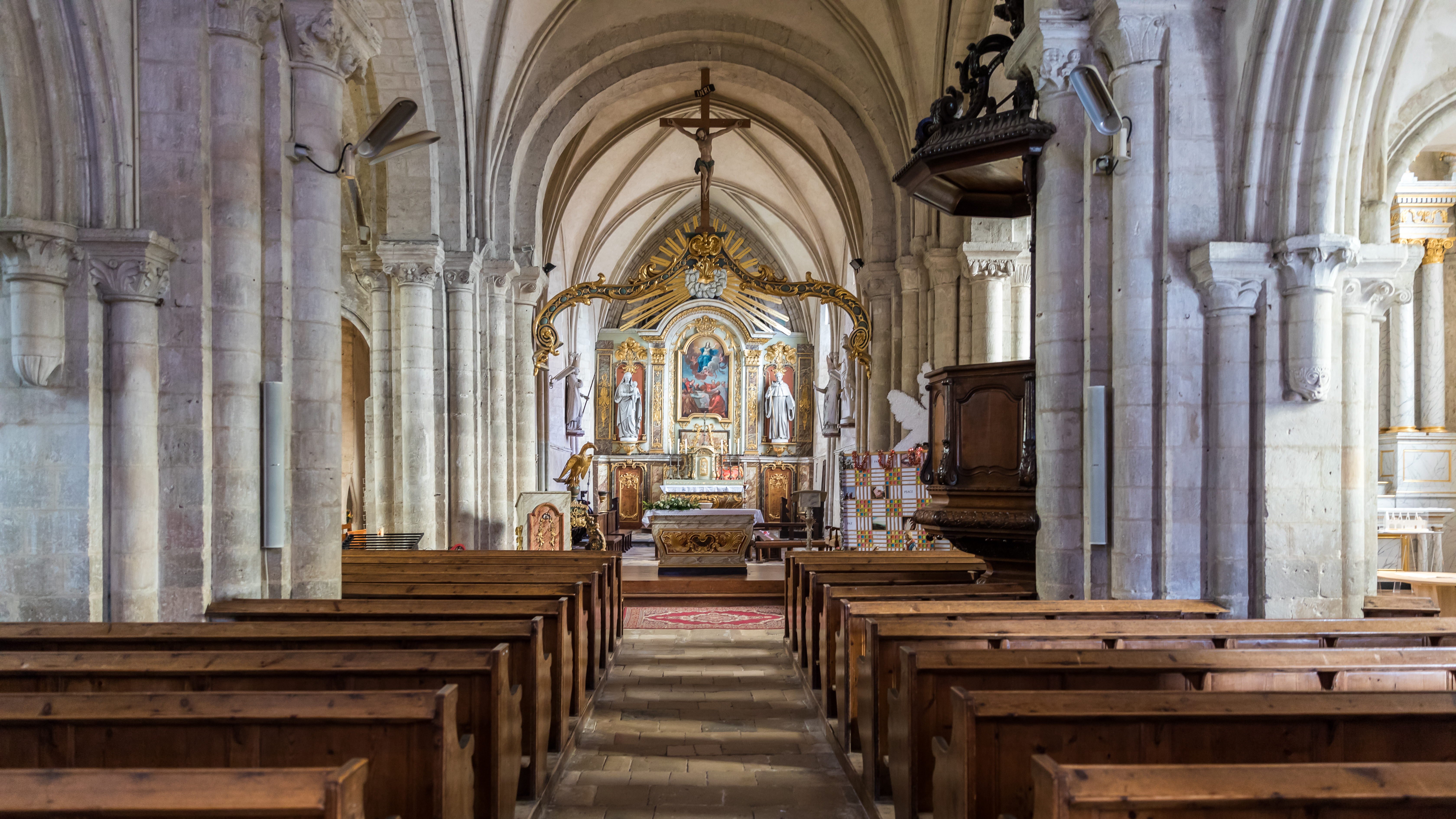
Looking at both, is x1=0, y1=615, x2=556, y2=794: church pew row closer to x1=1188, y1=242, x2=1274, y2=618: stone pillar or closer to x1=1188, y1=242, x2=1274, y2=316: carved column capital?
x1=1188, y1=242, x2=1274, y2=618: stone pillar

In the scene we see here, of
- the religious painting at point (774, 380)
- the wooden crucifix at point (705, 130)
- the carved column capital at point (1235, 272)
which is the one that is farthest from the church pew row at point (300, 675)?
the religious painting at point (774, 380)

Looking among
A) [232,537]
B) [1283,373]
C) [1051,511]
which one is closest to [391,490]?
[232,537]

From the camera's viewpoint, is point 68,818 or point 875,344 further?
point 875,344

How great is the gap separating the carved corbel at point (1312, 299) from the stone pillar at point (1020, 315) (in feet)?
21.8

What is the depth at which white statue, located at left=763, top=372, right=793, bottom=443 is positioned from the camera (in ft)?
84.9

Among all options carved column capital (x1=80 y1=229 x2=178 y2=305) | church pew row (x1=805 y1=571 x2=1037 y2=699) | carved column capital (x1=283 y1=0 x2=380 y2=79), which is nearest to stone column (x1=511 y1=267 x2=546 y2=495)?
carved column capital (x1=283 y1=0 x2=380 y2=79)

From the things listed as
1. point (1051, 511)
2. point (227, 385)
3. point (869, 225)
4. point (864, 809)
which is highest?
point (869, 225)

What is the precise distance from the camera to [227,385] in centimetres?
554

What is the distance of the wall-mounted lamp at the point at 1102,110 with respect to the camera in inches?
196

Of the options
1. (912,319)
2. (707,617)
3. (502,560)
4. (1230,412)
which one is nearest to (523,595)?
(502,560)

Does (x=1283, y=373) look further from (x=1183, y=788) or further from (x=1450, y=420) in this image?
(x=1450, y=420)

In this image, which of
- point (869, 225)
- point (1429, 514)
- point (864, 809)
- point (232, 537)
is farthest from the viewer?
point (869, 225)

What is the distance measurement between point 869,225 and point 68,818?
507 inches

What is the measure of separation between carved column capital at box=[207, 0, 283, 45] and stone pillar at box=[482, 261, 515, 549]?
6.81 meters
